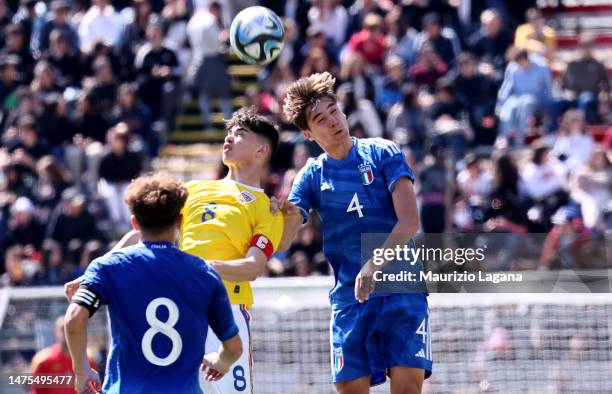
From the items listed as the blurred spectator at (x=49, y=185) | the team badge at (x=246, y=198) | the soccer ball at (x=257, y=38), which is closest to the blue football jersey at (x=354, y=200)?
the team badge at (x=246, y=198)

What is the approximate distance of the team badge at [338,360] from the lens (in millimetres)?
8516

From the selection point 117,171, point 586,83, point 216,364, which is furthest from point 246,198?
point 586,83

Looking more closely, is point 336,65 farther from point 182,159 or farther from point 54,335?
point 54,335

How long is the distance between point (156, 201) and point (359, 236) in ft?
6.96

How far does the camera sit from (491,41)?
63.3 feet

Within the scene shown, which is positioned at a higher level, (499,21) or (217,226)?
(499,21)

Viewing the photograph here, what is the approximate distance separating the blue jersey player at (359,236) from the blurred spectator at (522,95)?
9298 mm

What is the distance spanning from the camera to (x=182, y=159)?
65.1 feet

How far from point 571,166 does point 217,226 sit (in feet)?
28.9

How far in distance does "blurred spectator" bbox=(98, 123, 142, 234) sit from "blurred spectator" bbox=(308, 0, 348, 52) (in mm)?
3736

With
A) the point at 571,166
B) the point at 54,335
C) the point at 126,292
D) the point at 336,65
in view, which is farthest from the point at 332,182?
the point at 336,65

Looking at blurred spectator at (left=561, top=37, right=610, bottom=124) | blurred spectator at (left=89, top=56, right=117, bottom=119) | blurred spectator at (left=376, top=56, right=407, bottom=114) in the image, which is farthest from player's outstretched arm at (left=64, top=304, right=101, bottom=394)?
blurred spectator at (left=89, top=56, right=117, bottom=119)

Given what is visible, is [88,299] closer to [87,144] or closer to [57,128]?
[87,144]

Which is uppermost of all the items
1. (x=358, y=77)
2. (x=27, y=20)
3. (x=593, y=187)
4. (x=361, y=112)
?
(x=27, y=20)
